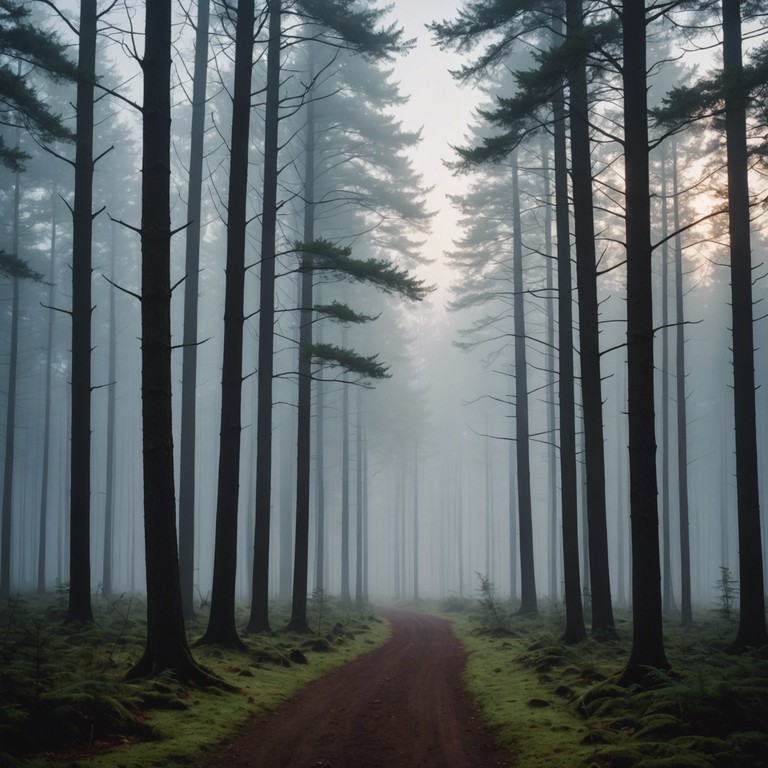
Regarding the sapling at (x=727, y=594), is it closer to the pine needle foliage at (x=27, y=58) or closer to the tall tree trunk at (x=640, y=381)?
the tall tree trunk at (x=640, y=381)

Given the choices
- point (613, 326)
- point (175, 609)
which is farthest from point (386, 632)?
point (613, 326)

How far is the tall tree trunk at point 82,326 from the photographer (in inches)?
532

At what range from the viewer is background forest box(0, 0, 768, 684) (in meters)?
11.6

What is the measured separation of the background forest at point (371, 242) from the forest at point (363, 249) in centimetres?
10

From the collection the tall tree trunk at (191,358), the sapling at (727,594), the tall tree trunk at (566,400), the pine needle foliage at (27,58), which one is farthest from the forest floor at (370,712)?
the pine needle foliage at (27,58)

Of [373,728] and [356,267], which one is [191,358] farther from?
[373,728]

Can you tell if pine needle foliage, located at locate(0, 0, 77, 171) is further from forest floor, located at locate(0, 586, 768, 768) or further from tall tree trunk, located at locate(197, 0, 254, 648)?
forest floor, located at locate(0, 586, 768, 768)

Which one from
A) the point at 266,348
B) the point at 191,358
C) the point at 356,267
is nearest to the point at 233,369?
the point at 356,267

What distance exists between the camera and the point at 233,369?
484 inches

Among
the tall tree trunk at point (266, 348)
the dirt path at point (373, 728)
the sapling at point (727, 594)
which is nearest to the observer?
the dirt path at point (373, 728)

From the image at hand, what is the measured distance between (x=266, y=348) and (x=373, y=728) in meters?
10.5

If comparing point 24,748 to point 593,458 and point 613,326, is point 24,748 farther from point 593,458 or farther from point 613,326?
point 613,326

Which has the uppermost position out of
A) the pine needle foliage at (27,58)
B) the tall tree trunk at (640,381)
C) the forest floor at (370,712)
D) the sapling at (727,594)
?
the pine needle foliage at (27,58)

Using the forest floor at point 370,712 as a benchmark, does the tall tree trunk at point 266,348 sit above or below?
above
